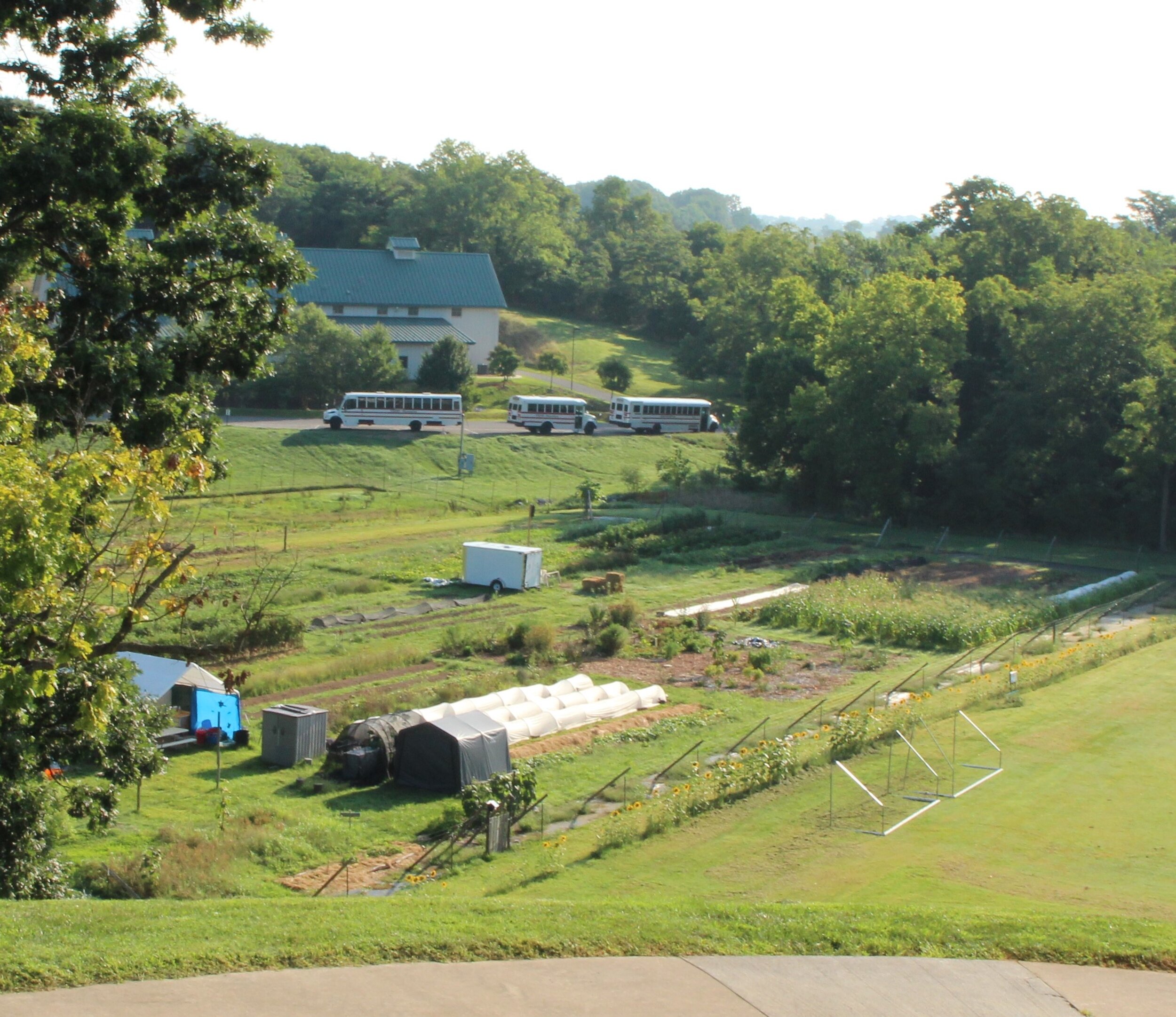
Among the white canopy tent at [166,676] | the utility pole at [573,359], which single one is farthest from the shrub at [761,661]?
the utility pole at [573,359]

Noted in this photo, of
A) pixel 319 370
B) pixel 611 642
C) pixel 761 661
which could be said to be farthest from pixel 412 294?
pixel 761 661

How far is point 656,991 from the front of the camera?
929 cm

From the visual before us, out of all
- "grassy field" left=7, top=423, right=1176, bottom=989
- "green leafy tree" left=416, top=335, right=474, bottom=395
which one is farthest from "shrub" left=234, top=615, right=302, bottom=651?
"green leafy tree" left=416, top=335, right=474, bottom=395

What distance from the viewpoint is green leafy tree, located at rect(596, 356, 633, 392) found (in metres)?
84.8

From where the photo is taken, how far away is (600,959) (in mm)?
9852

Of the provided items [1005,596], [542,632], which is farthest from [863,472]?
[542,632]

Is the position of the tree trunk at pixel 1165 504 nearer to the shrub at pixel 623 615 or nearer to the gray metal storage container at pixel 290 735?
the shrub at pixel 623 615

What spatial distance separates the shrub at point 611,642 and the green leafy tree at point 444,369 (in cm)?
4426

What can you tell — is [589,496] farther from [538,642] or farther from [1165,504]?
[1165,504]

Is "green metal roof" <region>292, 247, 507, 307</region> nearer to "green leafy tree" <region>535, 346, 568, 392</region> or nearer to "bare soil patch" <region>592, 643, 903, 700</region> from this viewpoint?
"green leafy tree" <region>535, 346, 568, 392</region>

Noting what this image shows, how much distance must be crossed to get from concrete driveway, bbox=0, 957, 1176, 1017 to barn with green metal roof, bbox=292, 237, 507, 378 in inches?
2763

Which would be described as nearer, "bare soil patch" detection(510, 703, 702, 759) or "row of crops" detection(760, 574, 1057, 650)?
"bare soil patch" detection(510, 703, 702, 759)

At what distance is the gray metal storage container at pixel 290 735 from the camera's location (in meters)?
20.7

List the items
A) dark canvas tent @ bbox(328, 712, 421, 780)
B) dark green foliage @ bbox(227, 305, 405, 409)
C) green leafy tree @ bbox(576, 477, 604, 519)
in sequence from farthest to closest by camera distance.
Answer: dark green foliage @ bbox(227, 305, 405, 409) → green leafy tree @ bbox(576, 477, 604, 519) → dark canvas tent @ bbox(328, 712, 421, 780)
